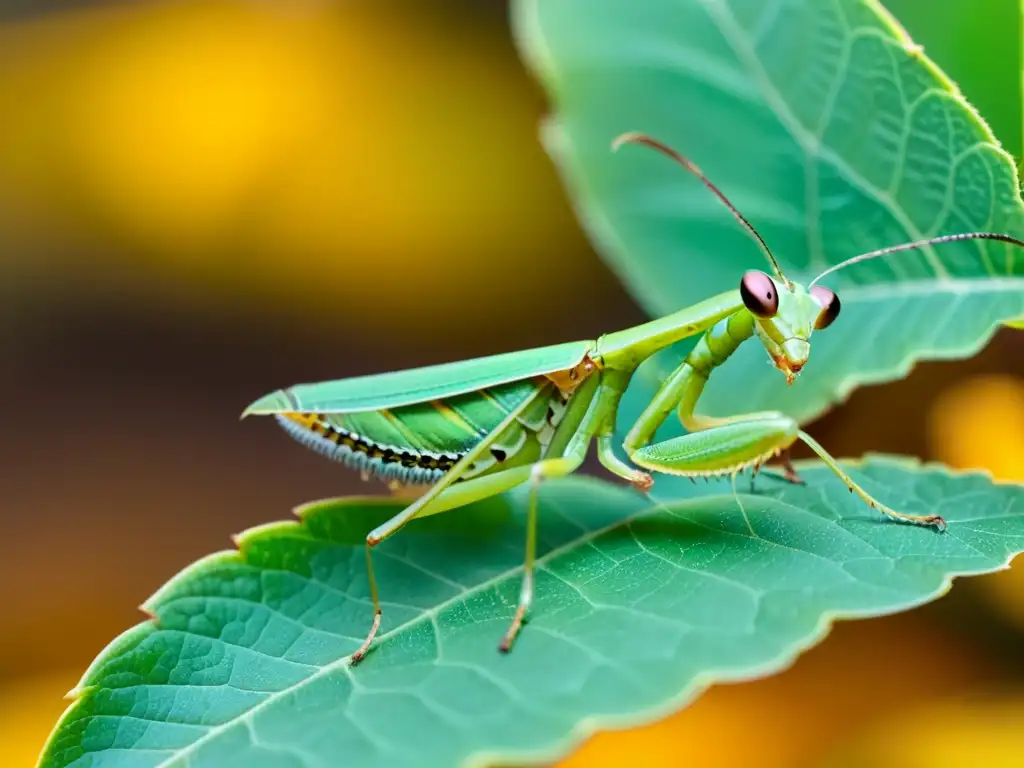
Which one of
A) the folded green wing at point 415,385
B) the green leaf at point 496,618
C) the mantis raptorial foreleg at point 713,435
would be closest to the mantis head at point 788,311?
the mantis raptorial foreleg at point 713,435

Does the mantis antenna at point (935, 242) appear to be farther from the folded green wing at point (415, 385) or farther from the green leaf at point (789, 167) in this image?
the folded green wing at point (415, 385)

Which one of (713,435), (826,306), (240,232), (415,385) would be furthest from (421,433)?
(240,232)

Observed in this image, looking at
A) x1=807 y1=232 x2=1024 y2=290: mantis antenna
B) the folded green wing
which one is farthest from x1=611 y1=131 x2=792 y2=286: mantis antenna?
the folded green wing

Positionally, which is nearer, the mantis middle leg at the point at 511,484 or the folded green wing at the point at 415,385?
the mantis middle leg at the point at 511,484

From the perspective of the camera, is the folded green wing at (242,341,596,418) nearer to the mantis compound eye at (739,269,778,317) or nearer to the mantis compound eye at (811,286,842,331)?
the mantis compound eye at (739,269,778,317)

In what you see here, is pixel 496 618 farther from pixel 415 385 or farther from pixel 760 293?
pixel 760 293
